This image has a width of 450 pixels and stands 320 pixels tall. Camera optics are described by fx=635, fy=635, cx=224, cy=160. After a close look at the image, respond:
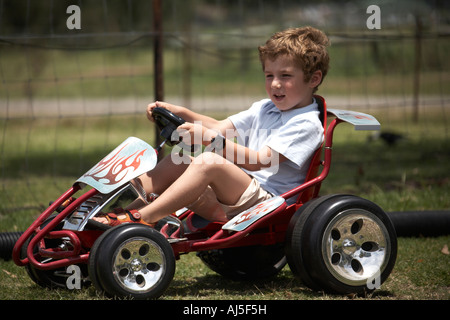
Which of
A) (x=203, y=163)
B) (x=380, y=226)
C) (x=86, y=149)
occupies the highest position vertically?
(x=203, y=163)

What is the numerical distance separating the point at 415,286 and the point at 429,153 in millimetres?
4388

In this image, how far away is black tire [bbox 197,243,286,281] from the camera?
11.8 ft

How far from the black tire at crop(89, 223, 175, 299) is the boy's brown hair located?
1180mm

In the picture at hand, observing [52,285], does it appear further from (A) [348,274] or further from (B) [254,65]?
(B) [254,65]

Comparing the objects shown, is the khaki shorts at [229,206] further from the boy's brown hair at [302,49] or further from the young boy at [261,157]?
the boy's brown hair at [302,49]

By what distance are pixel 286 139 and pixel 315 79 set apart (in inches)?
16.4

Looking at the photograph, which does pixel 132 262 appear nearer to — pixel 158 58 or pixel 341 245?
pixel 341 245

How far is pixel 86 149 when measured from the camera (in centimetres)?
866

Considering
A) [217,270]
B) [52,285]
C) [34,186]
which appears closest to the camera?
[52,285]

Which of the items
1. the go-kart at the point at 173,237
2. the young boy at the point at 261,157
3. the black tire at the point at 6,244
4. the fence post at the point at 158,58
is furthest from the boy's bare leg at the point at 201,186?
the fence post at the point at 158,58

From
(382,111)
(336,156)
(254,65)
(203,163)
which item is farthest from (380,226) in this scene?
(254,65)

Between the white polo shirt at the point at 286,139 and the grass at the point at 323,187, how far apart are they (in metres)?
0.59

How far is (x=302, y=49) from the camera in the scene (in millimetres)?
3385

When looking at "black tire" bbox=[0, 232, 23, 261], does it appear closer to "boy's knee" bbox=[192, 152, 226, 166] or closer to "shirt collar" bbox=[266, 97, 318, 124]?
"boy's knee" bbox=[192, 152, 226, 166]
